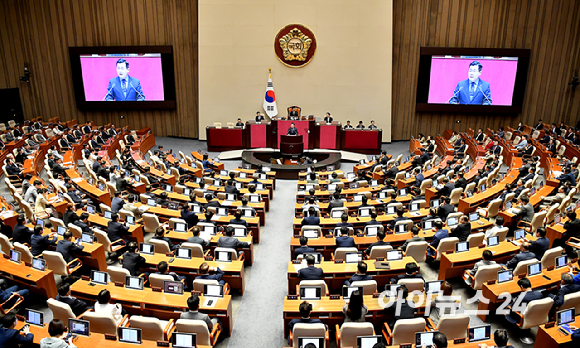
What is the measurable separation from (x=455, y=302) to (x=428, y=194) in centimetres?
603

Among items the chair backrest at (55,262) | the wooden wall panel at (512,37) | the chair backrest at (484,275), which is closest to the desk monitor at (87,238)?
the chair backrest at (55,262)

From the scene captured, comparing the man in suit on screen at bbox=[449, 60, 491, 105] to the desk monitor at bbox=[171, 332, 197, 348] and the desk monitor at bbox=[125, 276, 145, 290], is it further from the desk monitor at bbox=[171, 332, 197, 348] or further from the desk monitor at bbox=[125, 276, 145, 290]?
the desk monitor at bbox=[171, 332, 197, 348]

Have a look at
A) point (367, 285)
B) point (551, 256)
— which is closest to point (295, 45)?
point (551, 256)

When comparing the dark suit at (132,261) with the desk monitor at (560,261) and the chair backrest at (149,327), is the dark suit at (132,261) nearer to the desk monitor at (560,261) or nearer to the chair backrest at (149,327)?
the chair backrest at (149,327)

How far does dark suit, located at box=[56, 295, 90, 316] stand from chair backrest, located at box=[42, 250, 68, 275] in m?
1.59

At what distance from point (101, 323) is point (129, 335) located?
0.58 metres

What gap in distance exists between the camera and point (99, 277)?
7117 millimetres

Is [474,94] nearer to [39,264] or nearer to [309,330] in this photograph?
[309,330]

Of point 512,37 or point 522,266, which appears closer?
point 522,266

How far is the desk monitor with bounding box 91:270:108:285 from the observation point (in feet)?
23.3

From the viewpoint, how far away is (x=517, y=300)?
669 centimetres

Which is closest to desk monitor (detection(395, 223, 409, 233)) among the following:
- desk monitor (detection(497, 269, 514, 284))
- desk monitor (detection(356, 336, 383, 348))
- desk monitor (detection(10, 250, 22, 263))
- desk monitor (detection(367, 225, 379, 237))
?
desk monitor (detection(367, 225, 379, 237))

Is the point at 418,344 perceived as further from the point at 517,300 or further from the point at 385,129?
the point at 385,129

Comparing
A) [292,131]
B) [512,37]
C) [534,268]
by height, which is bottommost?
[534,268]
